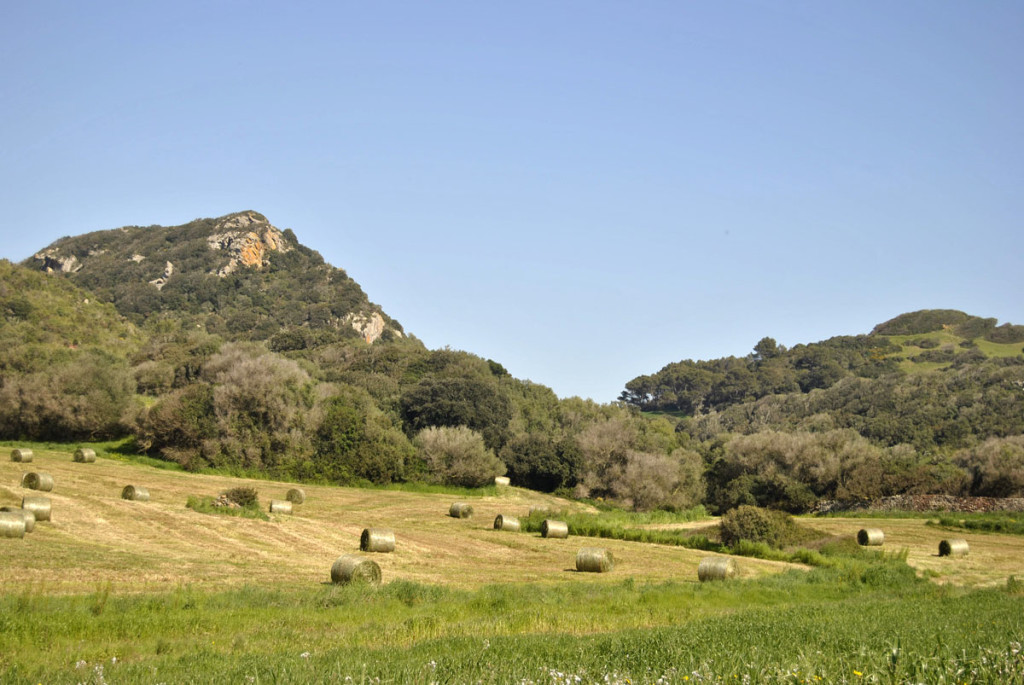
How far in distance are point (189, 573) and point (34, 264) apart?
5255 inches

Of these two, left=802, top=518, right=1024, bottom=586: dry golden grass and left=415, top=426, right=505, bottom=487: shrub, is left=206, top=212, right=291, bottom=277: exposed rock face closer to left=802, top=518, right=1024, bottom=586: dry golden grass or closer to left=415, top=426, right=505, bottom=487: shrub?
left=415, top=426, right=505, bottom=487: shrub

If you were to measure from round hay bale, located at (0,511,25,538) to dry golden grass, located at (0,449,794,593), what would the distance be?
18.4 inches

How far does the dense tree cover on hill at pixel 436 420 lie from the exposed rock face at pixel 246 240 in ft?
98.6

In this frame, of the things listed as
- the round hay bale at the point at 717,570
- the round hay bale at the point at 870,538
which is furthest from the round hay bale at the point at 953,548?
the round hay bale at the point at 717,570

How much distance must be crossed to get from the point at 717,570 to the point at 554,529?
10434 millimetres

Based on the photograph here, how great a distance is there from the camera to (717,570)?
23.4 meters

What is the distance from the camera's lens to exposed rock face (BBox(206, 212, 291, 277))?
130 metres

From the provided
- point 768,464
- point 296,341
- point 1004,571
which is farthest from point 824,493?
point 296,341

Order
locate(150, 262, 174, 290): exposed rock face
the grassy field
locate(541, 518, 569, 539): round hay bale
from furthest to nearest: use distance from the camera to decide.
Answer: locate(150, 262, 174, 290): exposed rock face < locate(541, 518, 569, 539): round hay bale < the grassy field

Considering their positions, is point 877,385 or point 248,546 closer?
point 248,546

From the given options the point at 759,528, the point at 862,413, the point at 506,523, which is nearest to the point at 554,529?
the point at 506,523

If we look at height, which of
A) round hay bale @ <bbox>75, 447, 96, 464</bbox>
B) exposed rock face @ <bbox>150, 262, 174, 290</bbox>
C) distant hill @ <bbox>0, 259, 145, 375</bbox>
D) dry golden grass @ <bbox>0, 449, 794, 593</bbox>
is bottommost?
dry golden grass @ <bbox>0, 449, 794, 593</bbox>

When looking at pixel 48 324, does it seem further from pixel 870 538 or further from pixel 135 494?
pixel 870 538

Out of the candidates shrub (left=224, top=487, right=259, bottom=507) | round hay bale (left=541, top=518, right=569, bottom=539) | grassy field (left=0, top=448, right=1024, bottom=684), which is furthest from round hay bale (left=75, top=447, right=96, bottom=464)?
round hay bale (left=541, top=518, right=569, bottom=539)
